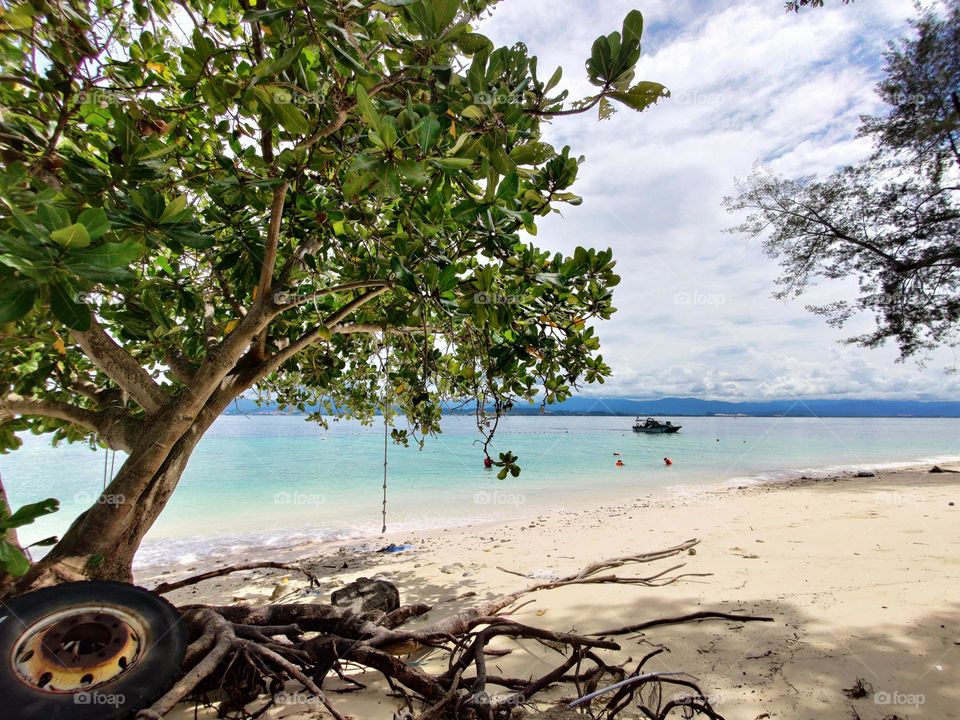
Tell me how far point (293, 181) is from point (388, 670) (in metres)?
2.52

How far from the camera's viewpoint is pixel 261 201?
2559 mm

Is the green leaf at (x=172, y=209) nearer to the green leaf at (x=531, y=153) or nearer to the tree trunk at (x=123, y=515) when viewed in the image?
the green leaf at (x=531, y=153)

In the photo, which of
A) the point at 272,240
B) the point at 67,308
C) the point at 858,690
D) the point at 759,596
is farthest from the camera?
Answer: the point at 759,596

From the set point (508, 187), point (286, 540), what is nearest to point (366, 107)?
point (508, 187)

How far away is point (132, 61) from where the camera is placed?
2713mm

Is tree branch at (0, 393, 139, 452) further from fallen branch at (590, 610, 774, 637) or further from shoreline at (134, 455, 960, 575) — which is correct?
shoreline at (134, 455, 960, 575)

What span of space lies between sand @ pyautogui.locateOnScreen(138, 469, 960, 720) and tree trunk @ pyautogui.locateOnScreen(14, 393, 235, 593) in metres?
0.97

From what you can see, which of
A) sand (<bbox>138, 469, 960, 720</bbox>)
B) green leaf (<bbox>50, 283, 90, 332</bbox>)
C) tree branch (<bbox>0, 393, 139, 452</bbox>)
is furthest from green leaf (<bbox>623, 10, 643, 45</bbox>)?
tree branch (<bbox>0, 393, 139, 452</bbox>)

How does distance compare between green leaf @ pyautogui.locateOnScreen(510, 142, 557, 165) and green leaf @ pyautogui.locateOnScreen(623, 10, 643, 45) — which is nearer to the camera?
green leaf @ pyautogui.locateOnScreen(623, 10, 643, 45)

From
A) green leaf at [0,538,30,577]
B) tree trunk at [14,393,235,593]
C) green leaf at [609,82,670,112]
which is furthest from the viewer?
tree trunk at [14,393,235,593]

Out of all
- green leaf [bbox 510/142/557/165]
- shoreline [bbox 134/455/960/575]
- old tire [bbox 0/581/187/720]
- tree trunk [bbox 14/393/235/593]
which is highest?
green leaf [bbox 510/142/557/165]

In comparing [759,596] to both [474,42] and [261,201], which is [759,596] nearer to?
[474,42]

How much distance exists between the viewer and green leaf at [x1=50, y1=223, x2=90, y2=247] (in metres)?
1.16

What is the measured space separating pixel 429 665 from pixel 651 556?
3.31m
